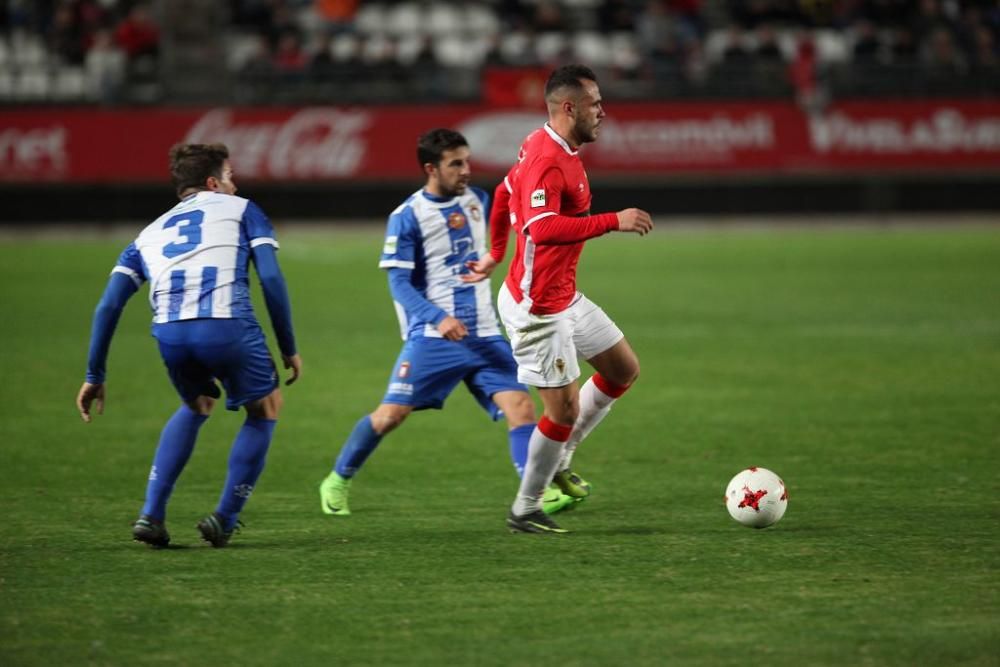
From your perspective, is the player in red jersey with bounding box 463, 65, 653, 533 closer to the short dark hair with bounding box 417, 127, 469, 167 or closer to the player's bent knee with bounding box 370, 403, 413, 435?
the short dark hair with bounding box 417, 127, 469, 167

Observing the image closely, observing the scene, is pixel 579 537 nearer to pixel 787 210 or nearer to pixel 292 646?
pixel 292 646

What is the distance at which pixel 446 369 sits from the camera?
24.1ft

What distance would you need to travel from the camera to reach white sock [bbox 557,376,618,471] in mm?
7195

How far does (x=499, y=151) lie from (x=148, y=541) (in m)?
18.3

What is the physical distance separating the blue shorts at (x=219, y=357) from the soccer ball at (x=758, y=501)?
7.07ft

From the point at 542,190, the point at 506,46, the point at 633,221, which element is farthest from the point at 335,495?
the point at 506,46

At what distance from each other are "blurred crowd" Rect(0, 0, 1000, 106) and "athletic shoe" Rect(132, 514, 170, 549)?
18.4 m

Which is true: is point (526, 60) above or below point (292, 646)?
above

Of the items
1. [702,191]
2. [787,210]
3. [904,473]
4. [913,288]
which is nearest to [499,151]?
[702,191]

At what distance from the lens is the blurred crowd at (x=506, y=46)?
24250 mm

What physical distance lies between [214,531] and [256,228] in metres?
1.32

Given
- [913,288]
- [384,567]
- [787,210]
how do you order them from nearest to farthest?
[384,567], [913,288], [787,210]

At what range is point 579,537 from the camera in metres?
6.57

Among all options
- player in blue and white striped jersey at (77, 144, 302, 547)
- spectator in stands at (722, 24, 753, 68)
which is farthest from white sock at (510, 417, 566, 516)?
spectator in stands at (722, 24, 753, 68)
